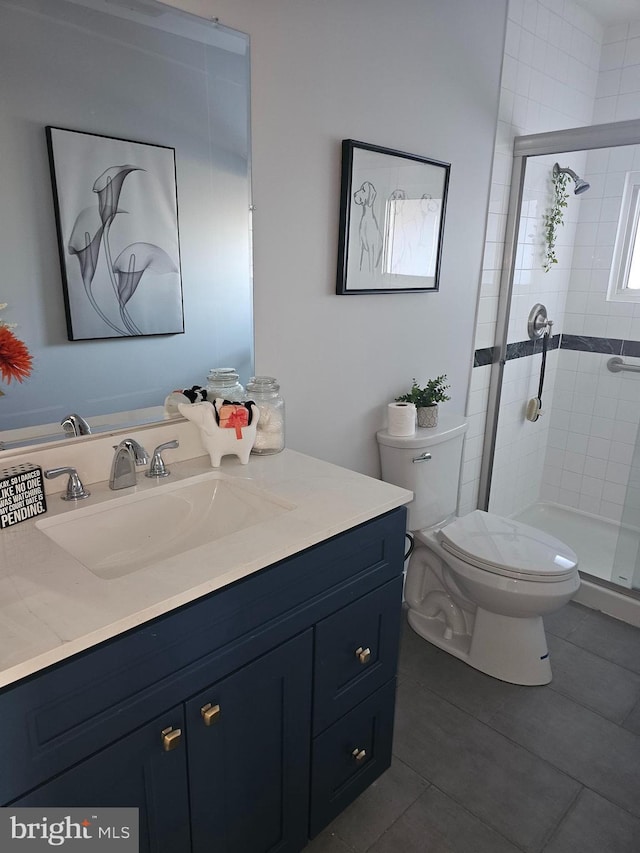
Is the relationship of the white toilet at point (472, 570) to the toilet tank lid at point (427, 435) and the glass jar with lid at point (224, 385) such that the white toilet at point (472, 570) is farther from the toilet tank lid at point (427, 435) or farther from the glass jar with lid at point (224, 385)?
the glass jar with lid at point (224, 385)

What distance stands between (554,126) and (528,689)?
2458 mm

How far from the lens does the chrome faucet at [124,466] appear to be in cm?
137

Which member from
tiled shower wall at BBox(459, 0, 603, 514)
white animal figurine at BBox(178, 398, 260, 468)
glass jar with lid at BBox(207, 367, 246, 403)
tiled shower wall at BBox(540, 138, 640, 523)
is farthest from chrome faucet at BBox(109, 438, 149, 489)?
tiled shower wall at BBox(540, 138, 640, 523)

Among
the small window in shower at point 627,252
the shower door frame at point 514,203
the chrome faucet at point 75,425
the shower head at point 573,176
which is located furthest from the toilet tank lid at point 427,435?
the small window in shower at point 627,252

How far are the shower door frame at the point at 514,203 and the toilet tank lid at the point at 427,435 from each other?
585mm

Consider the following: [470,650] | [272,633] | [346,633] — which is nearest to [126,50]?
[272,633]

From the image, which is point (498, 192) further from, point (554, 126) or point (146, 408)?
point (146, 408)

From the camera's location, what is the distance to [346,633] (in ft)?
4.42

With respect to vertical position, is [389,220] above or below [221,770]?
above

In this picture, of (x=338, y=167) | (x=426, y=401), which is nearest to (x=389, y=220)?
(x=338, y=167)

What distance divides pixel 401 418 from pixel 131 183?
1.17 metres

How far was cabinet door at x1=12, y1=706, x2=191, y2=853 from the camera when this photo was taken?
0.88m

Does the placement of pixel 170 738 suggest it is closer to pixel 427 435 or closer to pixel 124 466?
pixel 124 466

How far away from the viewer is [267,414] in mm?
1603
